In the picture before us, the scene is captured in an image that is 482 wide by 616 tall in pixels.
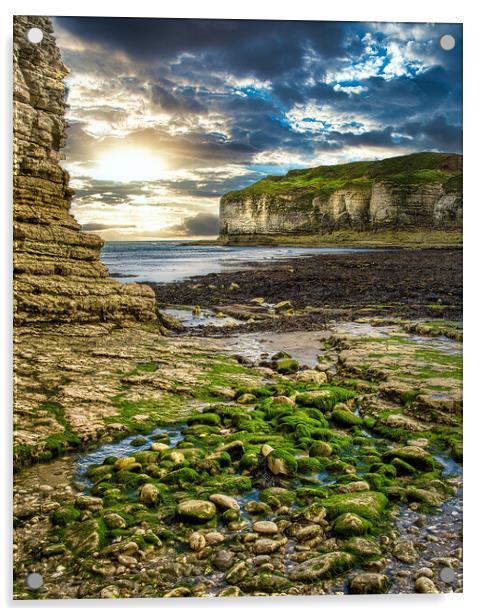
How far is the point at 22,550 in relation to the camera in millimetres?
4461

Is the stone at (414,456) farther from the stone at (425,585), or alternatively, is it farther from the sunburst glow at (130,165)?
the sunburst glow at (130,165)

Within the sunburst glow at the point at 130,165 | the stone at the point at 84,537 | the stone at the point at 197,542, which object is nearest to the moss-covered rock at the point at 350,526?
the stone at the point at 197,542

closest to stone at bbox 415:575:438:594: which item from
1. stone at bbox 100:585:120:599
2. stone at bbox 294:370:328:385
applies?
stone at bbox 294:370:328:385

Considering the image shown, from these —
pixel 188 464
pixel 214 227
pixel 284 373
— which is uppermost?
pixel 214 227

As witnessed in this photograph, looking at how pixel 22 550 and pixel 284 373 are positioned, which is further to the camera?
pixel 284 373

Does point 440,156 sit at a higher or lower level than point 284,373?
higher

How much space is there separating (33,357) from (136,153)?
241 cm

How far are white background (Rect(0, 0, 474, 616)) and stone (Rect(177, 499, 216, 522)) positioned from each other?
666 mm

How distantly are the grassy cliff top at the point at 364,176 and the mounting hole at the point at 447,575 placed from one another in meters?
3.79

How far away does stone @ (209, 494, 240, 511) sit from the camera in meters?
4.49

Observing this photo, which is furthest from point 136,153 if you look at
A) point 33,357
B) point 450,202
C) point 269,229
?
point 450,202

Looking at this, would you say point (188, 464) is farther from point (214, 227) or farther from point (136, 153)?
point (136, 153)

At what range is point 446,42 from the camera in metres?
5.51
